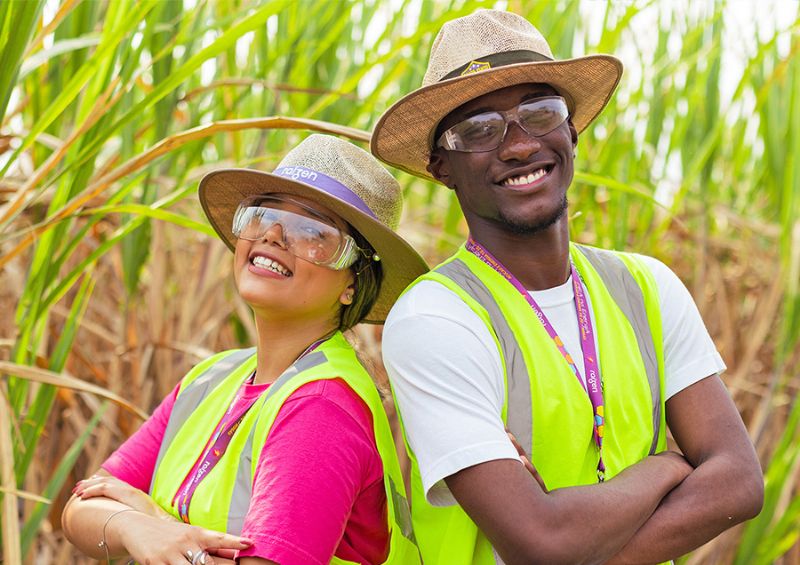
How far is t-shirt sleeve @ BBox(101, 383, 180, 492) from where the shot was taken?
1.84 meters

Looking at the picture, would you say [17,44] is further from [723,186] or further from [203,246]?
[723,186]

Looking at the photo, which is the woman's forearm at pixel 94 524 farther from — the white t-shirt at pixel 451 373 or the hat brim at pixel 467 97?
the hat brim at pixel 467 97

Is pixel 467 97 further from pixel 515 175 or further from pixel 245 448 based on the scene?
pixel 245 448

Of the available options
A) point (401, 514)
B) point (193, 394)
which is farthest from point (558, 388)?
point (193, 394)

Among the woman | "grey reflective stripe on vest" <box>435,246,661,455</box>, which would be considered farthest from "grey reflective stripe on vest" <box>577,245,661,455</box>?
the woman

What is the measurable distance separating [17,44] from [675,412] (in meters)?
1.17

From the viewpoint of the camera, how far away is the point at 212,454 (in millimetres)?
1668

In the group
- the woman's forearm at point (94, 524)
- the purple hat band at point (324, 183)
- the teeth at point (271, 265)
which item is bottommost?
the woman's forearm at point (94, 524)

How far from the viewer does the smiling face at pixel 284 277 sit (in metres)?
1.71

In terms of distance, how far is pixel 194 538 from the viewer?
153 centimetres

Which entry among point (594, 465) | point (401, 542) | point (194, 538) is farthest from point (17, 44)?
point (594, 465)

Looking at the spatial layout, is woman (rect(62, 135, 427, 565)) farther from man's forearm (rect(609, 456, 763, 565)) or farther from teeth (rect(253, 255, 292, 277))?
man's forearm (rect(609, 456, 763, 565))

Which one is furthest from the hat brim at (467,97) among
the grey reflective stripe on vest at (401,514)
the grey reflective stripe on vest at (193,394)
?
the grey reflective stripe on vest at (401,514)

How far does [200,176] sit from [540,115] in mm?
864
